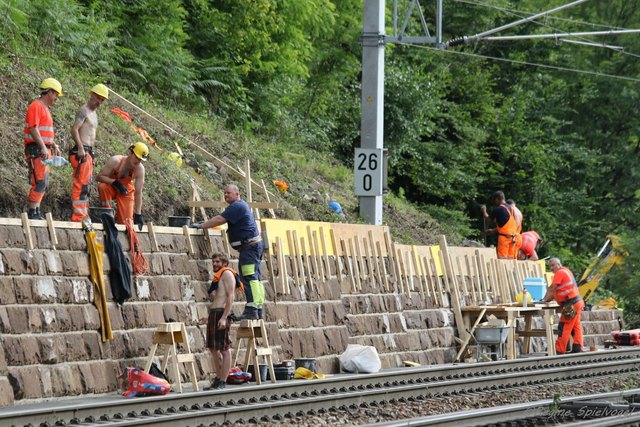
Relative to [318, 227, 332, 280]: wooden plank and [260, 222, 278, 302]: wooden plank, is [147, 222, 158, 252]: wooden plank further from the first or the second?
[318, 227, 332, 280]: wooden plank

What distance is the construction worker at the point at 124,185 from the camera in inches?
691

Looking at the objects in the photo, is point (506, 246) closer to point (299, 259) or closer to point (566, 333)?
point (566, 333)

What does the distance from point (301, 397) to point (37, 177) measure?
4319 mm

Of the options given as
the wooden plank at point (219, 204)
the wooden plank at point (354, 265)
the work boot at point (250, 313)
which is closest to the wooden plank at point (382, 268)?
the wooden plank at point (354, 265)

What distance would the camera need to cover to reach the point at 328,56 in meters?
38.7

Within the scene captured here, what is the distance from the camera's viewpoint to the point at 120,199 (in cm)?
1770

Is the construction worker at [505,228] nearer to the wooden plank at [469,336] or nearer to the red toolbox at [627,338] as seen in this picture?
the red toolbox at [627,338]

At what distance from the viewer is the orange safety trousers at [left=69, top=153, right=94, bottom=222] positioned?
1744 cm

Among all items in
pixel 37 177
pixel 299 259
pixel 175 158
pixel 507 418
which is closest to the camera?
pixel 507 418

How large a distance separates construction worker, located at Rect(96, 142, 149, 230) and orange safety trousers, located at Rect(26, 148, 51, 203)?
1.21 metres

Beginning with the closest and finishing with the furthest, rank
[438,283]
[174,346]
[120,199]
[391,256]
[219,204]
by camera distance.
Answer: [174,346] < [120,199] < [219,204] < [391,256] < [438,283]

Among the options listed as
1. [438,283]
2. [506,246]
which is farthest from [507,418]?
[506,246]

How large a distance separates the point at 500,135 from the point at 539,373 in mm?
25077

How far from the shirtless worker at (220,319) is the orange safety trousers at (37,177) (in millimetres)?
2331
